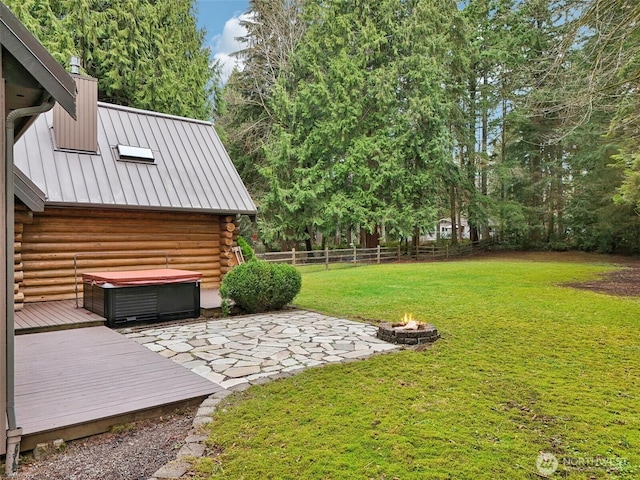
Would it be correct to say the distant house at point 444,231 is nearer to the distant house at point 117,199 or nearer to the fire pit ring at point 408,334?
the distant house at point 117,199

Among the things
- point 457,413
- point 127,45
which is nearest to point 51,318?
point 457,413

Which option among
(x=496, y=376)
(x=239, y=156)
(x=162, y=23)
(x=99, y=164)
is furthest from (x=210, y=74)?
(x=496, y=376)

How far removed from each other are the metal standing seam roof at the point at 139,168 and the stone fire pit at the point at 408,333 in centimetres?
496

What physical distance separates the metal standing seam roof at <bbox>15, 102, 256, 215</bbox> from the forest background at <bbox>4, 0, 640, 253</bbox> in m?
7.16

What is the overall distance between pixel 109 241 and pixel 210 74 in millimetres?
13639

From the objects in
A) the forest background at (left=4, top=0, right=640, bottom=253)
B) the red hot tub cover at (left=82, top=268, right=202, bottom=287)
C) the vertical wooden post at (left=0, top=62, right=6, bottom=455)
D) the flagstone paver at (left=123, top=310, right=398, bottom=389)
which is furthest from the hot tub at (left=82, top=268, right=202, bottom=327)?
the forest background at (left=4, top=0, right=640, bottom=253)

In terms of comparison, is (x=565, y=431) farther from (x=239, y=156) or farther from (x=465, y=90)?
(x=465, y=90)

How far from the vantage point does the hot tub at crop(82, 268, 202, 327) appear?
654cm

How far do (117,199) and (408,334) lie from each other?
20.2ft

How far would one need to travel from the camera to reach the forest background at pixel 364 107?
16.9 meters

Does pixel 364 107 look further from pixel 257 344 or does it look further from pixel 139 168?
pixel 257 344

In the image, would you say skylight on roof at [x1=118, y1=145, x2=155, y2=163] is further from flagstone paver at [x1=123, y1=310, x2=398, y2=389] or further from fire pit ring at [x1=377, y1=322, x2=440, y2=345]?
fire pit ring at [x1=377, y1=322, x2=440, y2=345]

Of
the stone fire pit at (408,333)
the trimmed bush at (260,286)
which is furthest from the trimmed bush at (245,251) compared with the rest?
the stone fire pit at (408,333)

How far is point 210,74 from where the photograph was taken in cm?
2000
